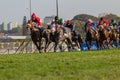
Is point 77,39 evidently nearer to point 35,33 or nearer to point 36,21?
point 36,21

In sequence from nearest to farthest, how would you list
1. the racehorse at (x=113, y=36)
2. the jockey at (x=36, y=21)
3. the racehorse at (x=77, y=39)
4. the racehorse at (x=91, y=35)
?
the jockey at (x=36, y=21) → the racehorse at (x=91, y=35) → the racehorse at (x=77, y=39) → the racehorse at (x=113, y=36)

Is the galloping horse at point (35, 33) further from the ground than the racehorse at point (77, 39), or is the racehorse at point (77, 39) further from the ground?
the galloping horse at point (35, 33)

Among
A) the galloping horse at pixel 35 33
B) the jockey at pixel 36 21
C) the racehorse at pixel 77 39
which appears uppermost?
the jockey at pixel 36 21

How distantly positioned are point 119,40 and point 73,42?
19.5ft

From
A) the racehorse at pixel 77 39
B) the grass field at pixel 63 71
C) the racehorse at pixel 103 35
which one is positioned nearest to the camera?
the grass field at pixel 63 71

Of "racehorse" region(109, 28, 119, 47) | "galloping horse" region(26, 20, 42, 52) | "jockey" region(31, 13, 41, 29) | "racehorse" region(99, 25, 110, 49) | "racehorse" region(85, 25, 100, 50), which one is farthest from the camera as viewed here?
"racehorse" region(109, 28, 119, 47)

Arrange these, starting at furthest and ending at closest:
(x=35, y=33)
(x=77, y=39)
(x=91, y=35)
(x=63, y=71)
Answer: (x=77, y=39)
(x=91, y=35)
(x=35, y=33)
(x=63, y=71)

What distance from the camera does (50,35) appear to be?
32.0 meters

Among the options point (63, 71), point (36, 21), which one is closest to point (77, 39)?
point (36, 21)

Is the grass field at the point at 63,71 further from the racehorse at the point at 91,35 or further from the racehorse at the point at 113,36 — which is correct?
the racehorse at the point at 113,36

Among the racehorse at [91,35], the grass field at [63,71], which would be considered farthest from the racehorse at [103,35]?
the grass field at [63,71]

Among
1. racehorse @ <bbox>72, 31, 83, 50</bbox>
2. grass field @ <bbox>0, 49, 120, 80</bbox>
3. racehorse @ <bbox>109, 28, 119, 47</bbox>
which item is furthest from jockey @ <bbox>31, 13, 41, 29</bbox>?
grass field @ <bbox>0, 49, 120, 80</bbox>

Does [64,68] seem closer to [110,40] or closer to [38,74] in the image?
[38,74]

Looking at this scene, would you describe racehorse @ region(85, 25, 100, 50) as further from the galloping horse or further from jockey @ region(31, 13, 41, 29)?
the galloping horse
